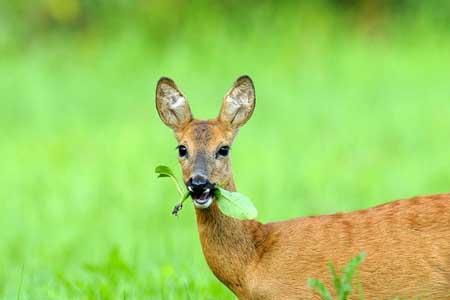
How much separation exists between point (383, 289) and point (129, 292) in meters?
1.50

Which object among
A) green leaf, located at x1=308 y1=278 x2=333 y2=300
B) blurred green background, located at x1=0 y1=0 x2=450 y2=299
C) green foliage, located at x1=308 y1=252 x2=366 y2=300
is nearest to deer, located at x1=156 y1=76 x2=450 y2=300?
green leaf, located at x1=308 y1=278 x2=333 y2=300

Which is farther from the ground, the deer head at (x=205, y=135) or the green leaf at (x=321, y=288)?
the deer head at (x=205, y=135)

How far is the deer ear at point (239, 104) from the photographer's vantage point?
6309 mm

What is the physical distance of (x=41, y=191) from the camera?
1105 centimetres

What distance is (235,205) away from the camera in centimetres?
564

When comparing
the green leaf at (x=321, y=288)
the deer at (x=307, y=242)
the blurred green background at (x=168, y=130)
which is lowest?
the green leaf at (x=321, y=288)

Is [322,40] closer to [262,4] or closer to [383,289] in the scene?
[262,4]

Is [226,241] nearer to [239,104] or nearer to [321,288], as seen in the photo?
[239,104]

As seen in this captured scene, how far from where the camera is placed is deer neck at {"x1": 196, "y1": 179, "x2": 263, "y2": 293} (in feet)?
19.5

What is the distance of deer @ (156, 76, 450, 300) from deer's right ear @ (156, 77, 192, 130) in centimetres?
9

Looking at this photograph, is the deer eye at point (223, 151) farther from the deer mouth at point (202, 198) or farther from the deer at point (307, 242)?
the deer mouth at point (202, 198)

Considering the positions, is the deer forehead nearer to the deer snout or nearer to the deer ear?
the deer ear

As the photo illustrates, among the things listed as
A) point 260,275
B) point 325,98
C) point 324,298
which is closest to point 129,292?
point 260,275

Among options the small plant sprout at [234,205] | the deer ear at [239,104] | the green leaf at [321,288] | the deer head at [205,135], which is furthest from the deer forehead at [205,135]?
the green leaf at [321,288]
